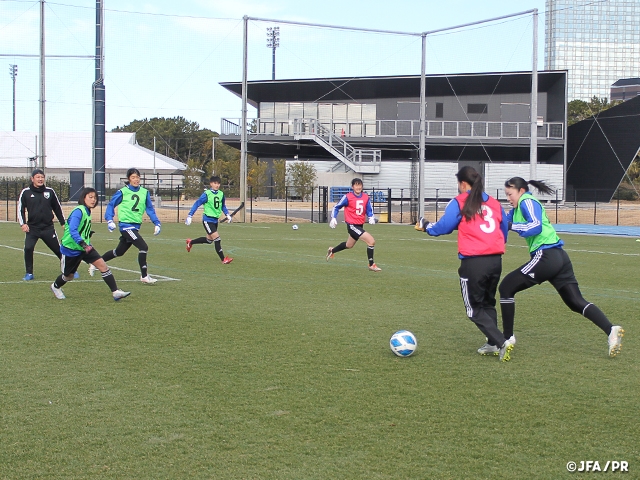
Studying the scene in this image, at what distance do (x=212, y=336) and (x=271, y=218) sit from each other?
3054 centimetres

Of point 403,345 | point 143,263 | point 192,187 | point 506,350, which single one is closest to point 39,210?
point 143,263

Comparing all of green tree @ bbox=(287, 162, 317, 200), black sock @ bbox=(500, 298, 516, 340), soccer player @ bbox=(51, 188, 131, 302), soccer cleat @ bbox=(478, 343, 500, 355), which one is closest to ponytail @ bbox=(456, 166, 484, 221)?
black sock @ bbox=(500, 298, 516, 340)

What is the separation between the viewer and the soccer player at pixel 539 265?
275 inches

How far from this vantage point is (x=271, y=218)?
38469 mm

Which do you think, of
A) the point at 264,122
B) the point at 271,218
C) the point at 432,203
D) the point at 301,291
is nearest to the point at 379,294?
the point at 301,291

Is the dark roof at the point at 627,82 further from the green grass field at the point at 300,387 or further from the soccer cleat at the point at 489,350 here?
the soccer cleat at the point at 489,350

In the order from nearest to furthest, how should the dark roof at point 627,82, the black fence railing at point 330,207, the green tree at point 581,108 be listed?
1. the black fence railing at point 330,207
2. the green tree at point 581,108
3. the dark roof at point 627,82

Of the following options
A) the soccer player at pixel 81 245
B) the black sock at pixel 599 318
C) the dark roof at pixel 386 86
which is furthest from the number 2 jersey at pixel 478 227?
the dark roof at pixel 386 86

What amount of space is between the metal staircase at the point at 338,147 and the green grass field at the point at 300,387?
40.0 meters

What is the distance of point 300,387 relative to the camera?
596 cm

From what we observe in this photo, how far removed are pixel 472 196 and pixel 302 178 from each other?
45298 millimetres

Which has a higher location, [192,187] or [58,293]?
[192,187]

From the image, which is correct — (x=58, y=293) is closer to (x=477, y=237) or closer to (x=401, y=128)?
(x=477, y=237)

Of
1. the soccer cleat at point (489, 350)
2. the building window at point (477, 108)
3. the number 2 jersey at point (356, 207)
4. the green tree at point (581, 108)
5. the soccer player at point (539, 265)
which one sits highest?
the green tree at point (581, 108)
